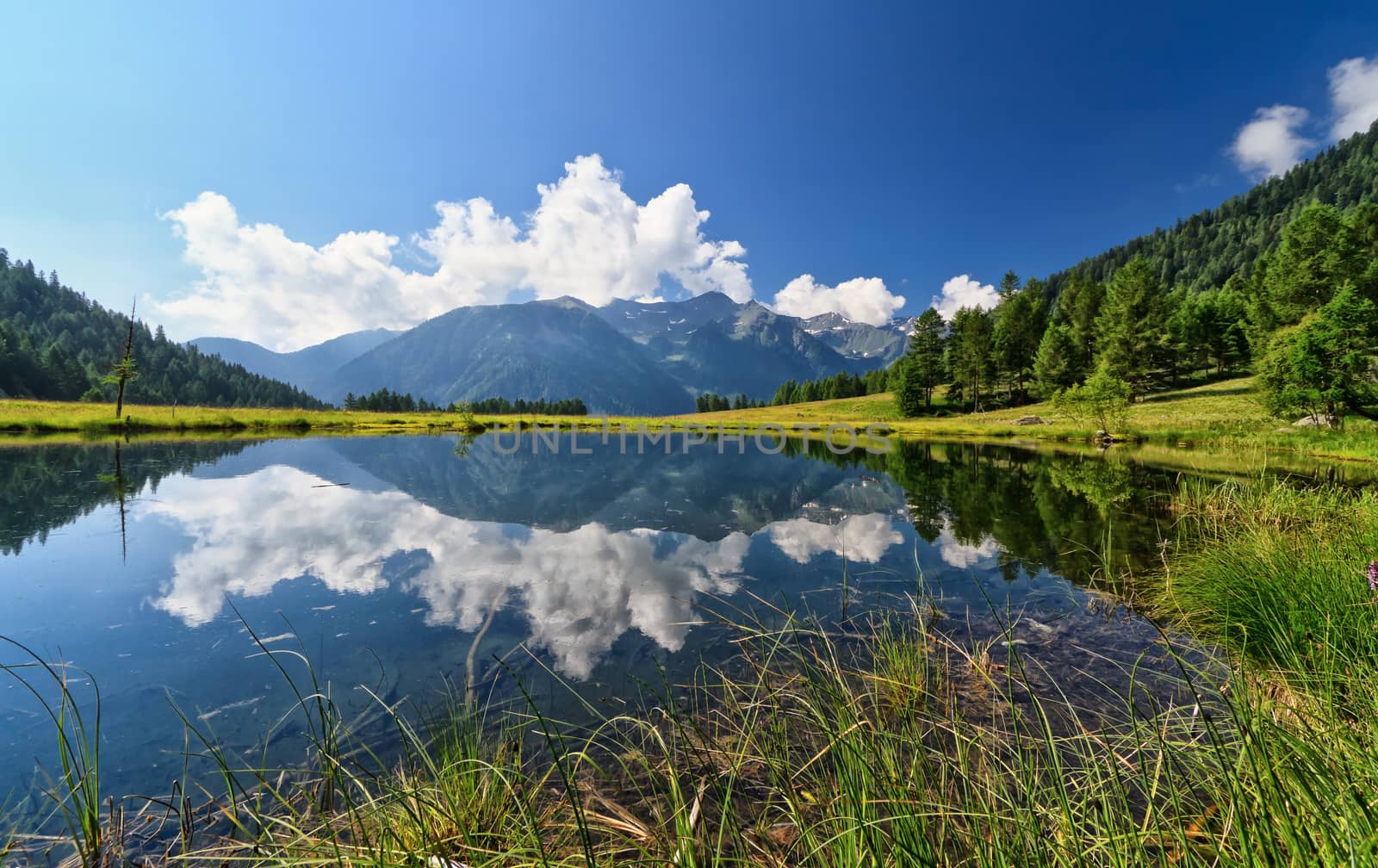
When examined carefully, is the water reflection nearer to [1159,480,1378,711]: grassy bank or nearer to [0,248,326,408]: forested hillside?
[1159,480,1378,711]: grassy bank

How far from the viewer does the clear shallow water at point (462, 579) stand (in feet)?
15.6

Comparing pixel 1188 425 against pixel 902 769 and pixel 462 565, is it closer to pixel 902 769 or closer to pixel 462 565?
pixel 902 769

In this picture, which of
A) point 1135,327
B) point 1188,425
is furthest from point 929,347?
point 1188,425

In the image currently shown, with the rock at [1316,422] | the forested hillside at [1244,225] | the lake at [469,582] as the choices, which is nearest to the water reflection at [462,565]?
the lake at [469,582]

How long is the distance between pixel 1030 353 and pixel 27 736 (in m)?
80.9

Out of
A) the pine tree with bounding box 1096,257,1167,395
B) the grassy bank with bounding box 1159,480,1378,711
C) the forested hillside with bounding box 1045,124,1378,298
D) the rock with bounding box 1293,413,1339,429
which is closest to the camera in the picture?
the grassy bank with bounding box 1159,480,1378,711

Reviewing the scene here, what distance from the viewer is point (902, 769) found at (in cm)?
286

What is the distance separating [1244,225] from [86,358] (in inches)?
10591

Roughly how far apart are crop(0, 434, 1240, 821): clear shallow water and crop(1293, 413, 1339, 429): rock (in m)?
21.6

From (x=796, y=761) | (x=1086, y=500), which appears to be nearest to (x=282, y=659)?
(x=796, y=761)

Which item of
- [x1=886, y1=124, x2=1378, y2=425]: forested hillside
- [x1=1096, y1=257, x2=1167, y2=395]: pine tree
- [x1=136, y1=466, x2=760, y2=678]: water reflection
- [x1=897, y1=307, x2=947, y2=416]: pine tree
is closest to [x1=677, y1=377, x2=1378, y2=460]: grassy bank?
[x1=886, y1=124, x2=1378, y2=425]: forested hillside

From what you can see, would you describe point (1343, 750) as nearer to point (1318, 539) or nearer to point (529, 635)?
point (1318, 539)

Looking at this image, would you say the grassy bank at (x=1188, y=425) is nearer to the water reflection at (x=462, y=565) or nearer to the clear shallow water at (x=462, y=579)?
the clear shallow water at (x=462, y=579)

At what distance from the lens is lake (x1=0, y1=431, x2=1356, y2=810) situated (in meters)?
4.65
